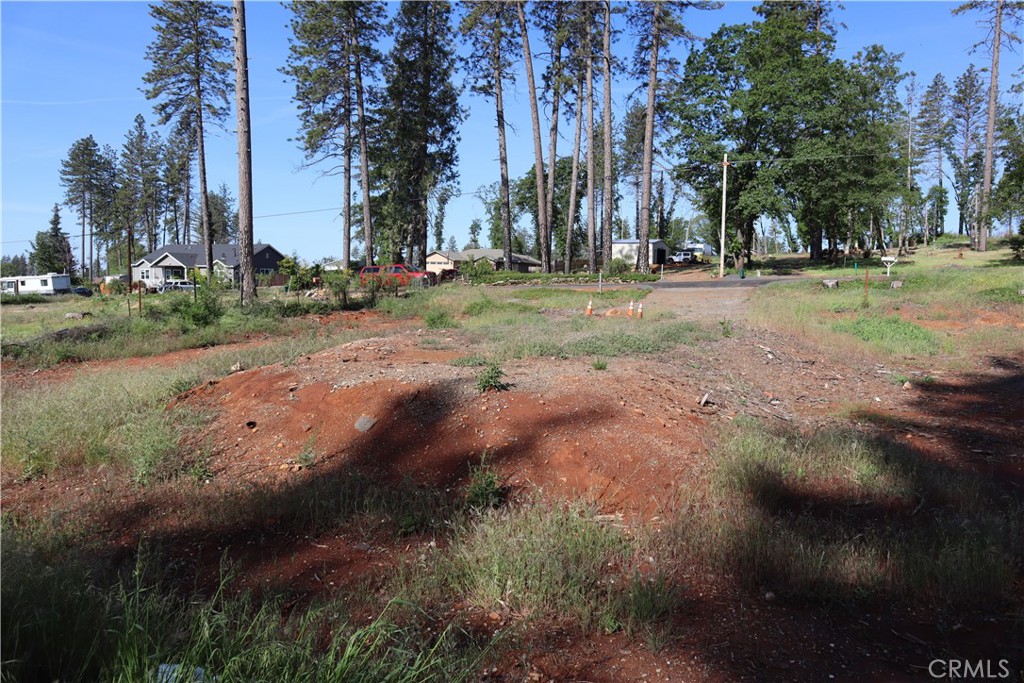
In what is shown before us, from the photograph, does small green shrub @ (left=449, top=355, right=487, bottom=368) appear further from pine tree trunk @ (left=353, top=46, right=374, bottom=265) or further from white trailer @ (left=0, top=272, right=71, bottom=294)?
white trailer @ (left=0, top=272, right=71, bottom=294)

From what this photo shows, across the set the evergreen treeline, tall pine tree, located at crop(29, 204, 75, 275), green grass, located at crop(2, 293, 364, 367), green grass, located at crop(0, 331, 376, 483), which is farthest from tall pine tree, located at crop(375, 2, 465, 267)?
tall pine tree, located at crop(29, 204, 75, 275)

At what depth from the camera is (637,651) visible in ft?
10.6

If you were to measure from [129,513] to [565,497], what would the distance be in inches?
138

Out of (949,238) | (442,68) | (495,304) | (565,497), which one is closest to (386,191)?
(442,68)

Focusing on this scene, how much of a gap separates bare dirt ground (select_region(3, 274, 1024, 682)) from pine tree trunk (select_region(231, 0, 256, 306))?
10.9 metres

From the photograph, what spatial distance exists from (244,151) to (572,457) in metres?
17.7

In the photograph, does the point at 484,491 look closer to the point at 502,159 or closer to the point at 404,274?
the point at 404,274

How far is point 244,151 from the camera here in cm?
1906

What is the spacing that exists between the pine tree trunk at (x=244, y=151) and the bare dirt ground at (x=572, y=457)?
10.9 meters

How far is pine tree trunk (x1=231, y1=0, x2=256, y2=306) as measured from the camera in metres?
18.7

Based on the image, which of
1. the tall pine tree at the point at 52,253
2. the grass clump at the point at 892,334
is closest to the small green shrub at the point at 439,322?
the grass clump at the point at 892,334

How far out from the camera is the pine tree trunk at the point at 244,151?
1873 centimetres

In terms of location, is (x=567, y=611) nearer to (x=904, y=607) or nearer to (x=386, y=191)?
(x=904, y=607)

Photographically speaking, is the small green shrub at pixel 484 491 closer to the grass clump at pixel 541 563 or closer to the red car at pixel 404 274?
the grass clump at pixel 541 563
